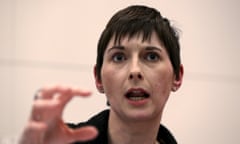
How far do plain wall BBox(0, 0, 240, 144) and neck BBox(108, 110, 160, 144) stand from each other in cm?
43

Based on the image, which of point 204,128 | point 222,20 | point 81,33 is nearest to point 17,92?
point 81,33

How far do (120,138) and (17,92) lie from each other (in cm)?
52

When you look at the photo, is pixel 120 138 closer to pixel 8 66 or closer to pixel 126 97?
pixel 126 97

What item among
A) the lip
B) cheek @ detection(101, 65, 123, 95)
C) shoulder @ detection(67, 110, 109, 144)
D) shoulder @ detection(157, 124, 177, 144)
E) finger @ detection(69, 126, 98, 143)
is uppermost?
cheek @ detection(101, 65, 123, 95)

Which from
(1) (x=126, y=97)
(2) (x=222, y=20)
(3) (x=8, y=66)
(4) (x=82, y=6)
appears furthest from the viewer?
(2) (x=222, y=20)

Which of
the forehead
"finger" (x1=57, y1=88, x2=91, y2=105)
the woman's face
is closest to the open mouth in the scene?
the woman's face

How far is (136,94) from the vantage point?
0.89 m

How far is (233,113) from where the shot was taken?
5.12 ft

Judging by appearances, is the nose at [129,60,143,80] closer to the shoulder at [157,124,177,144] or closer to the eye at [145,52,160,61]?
the eye at [145,52,160,61]

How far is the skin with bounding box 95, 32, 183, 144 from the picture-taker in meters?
0.90

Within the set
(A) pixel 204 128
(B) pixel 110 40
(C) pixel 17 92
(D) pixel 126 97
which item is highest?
(B) pixel 110 40

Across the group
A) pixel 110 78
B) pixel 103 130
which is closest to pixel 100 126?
pixel 103 130

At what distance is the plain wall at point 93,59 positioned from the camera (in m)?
1.34

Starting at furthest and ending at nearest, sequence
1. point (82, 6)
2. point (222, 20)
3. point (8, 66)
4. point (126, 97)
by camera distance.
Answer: point (222, 20) → point (82, 6) → point (8, 66) → point (126, 97)
